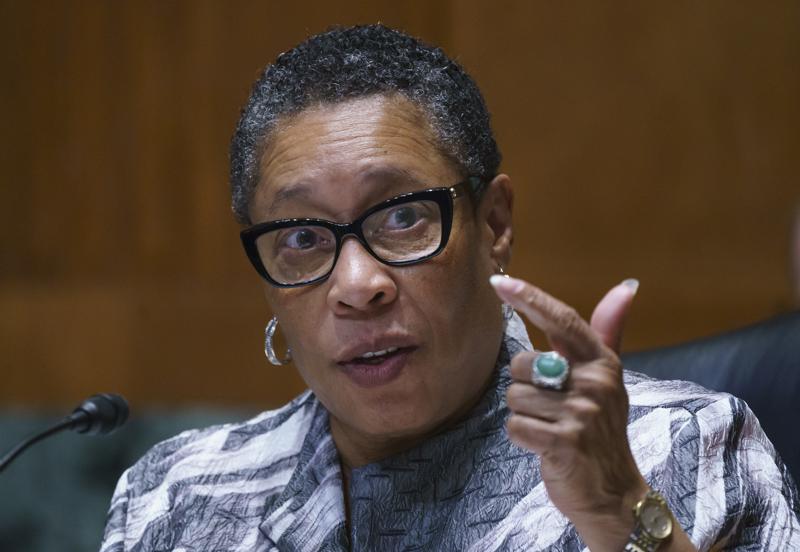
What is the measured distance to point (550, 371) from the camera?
0.89m

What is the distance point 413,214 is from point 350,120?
0.46 feet

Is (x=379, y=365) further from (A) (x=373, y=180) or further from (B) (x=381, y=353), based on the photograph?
(A) (x=373, y=180)

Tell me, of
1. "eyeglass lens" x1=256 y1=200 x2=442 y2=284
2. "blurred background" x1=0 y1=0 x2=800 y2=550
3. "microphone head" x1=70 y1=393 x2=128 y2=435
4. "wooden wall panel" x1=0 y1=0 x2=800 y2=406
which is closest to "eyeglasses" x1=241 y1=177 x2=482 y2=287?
"eyeglass lens" x1=256 y1=200 x2=442 y2=284

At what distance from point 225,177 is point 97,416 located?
1605 millimetres

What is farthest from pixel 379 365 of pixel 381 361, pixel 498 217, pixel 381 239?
pixel 498 217

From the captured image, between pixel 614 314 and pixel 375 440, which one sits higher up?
pixel 614 314

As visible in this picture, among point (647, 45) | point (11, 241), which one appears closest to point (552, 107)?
point (647, 45)

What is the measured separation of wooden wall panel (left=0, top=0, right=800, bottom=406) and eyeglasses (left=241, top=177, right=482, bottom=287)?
154cm

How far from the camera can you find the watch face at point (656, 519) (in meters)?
0.94

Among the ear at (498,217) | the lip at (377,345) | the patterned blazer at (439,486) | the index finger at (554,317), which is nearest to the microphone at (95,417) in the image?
the patterned blazer at (439,486)

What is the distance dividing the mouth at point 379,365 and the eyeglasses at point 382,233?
0.10 m

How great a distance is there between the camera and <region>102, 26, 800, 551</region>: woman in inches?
46.0

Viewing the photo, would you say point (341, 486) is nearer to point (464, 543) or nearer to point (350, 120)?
point (464, 543)

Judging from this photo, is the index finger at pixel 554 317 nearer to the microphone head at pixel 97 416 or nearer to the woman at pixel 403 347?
the woman at pixel 403 347
